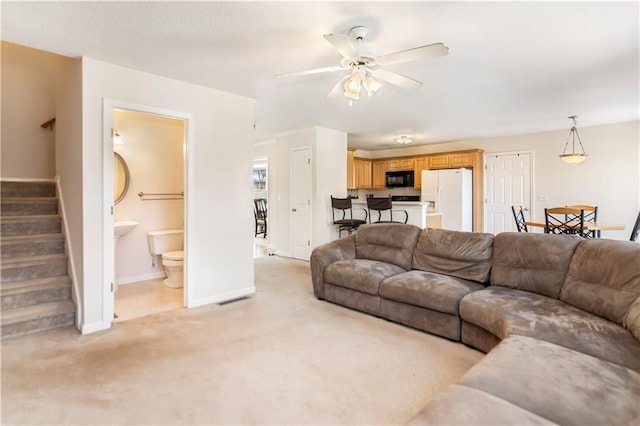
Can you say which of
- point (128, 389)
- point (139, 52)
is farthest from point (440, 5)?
point (128, 389)

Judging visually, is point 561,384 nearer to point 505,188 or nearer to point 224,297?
point 224,297

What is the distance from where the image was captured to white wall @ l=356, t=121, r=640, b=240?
537cm

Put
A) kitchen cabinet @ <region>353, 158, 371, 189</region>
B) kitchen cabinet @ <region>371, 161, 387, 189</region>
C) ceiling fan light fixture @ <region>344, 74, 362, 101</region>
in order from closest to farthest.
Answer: ceiling fan light fixture @ <region>344, 74, 362, 101</region>, kitchen cabinet @ <region>353, 158, 371, 189</region>, kitchen cabinet @ <region>371, 161, 387, 189</region>

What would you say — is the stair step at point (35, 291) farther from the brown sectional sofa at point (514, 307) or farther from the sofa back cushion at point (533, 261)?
the sofa back cushion at point (533, 261)

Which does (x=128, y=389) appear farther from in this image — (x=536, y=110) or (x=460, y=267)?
(x=536, y=110)

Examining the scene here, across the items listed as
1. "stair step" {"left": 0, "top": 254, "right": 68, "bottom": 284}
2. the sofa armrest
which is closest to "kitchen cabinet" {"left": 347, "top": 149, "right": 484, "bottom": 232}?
the sofa armrest

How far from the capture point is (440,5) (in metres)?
2.08

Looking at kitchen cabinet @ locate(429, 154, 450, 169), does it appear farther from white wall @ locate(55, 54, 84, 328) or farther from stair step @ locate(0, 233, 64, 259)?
stair step @ locate(0, 233, 64, 259)

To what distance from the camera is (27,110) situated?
4098 mm

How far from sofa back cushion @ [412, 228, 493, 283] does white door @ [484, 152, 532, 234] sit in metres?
3.91

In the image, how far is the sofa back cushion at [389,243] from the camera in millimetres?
3658

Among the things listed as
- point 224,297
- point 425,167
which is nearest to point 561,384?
point 224,297

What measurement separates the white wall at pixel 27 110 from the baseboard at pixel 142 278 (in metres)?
1.59

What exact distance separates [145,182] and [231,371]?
330 cm
